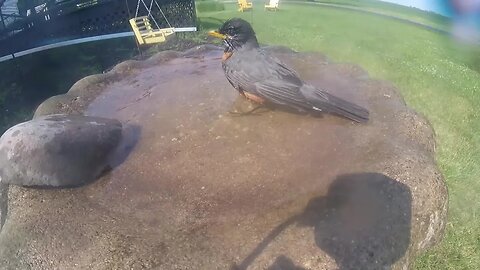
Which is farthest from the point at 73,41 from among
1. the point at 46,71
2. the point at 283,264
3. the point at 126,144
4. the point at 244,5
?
the point at 283,264

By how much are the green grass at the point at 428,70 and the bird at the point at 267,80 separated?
206cm

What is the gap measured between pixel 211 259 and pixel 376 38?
37.9 feet

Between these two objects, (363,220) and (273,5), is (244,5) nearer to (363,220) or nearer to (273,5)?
(273,5)

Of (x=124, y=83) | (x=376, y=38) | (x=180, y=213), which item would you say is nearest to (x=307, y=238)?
(x=180, y=213)

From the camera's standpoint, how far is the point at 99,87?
6.73 metres

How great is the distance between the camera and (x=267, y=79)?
4.95 meters

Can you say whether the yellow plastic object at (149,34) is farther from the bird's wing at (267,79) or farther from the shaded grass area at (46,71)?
the bird's wing at (267,79)

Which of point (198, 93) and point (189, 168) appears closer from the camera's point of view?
point (189, 168)

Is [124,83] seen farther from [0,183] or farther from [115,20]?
[115,20]

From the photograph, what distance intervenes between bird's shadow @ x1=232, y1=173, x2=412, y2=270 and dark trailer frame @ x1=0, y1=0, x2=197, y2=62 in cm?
951

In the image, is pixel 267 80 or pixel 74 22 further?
pixel 74 22

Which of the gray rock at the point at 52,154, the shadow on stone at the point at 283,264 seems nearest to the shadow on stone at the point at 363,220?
the shadow on stone at the point at 283,264

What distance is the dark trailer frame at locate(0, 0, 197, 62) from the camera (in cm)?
1056

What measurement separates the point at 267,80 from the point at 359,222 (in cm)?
202
